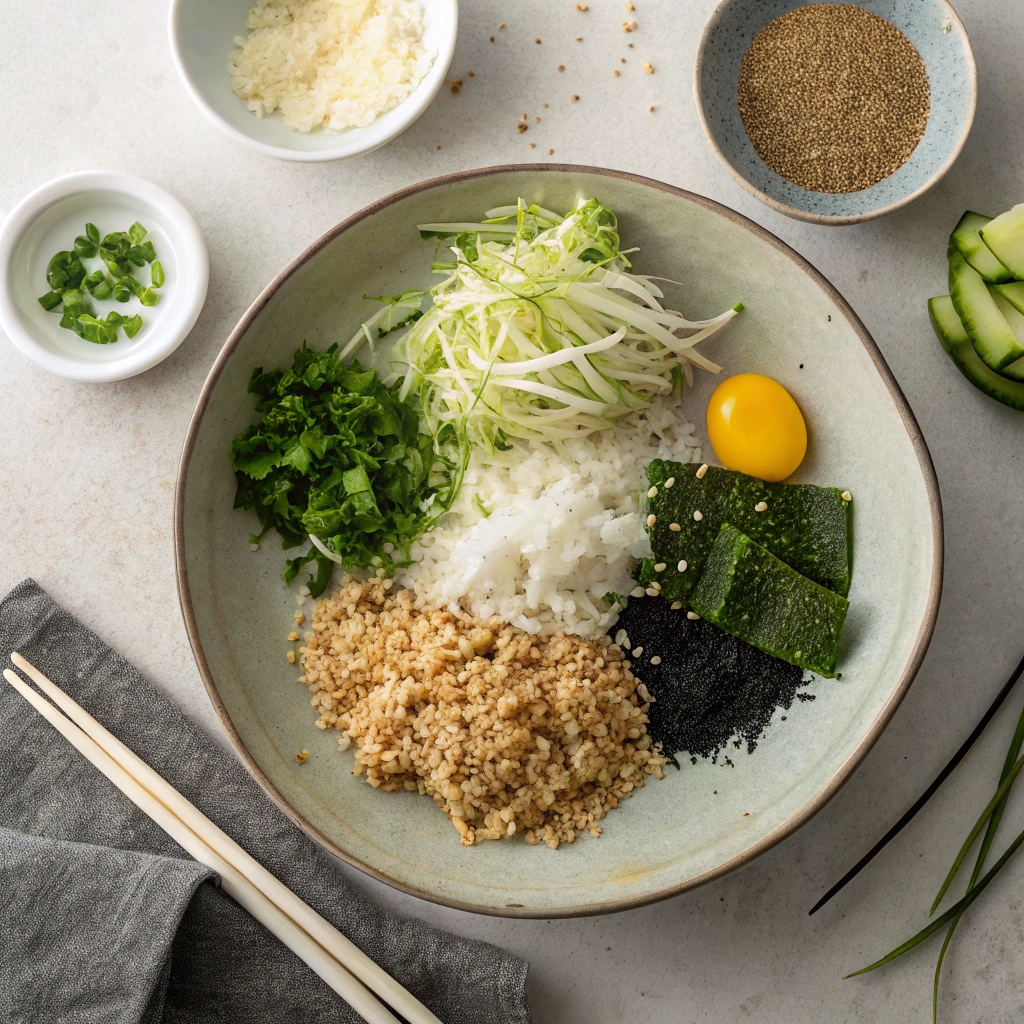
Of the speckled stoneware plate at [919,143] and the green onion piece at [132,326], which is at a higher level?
the green onion piece at [132,326]

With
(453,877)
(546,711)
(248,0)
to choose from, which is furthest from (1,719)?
(248,0)

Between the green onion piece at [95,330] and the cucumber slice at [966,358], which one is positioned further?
the green onion piece at [95,330]

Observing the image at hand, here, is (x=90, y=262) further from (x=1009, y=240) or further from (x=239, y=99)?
(x=1009, y=240)

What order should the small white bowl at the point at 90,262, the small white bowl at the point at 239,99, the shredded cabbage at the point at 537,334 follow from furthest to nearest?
the small white bowl at the point at 90,262, the small white bowl at the point at 239,99, the shredded cabbage at the point at 537,334

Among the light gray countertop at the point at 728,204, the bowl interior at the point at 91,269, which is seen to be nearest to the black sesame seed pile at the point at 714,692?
the light gray countertop at the point at 728,204

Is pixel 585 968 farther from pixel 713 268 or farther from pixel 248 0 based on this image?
pixel 248 0

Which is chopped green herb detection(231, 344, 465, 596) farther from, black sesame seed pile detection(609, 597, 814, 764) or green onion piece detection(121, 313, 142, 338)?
black sesame seed pile detection(609, 597, 814, 764)

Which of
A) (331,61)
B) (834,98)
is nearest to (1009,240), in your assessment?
(834,98)

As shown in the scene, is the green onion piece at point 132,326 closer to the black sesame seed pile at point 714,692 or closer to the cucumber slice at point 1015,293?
the black sesame seed pile at point 714,692
